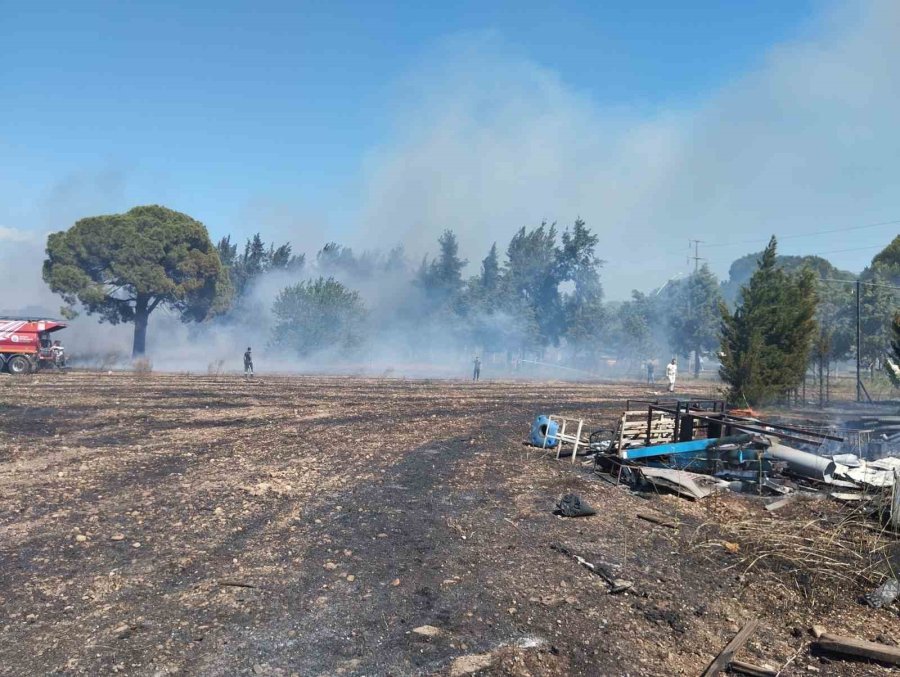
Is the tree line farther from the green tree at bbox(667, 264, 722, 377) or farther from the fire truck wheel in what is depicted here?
the fire truck wheel

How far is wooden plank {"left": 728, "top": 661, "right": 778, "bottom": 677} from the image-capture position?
14.9 ft

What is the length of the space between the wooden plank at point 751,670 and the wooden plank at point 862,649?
661mm

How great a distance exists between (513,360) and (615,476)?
164 ft

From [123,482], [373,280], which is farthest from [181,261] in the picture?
[123,482]

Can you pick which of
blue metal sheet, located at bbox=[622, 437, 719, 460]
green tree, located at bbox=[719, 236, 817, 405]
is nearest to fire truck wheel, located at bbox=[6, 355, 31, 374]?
blue metal sheet, located at bbox=[622, 437, 719, 460]

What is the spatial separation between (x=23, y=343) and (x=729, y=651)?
1341 inches

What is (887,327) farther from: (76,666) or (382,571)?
(76,666)

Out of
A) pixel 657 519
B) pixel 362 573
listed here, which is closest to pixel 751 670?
pixel 362 573

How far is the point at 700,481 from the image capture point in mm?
9828

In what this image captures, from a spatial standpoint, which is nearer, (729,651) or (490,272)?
(729,651)

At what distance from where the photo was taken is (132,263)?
41.8m

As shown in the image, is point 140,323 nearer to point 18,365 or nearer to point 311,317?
point 18,365

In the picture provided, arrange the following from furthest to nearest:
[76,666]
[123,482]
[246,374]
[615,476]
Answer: [246,374], [615,476], [123,482], [76,666]

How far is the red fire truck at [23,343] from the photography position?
30203mm
